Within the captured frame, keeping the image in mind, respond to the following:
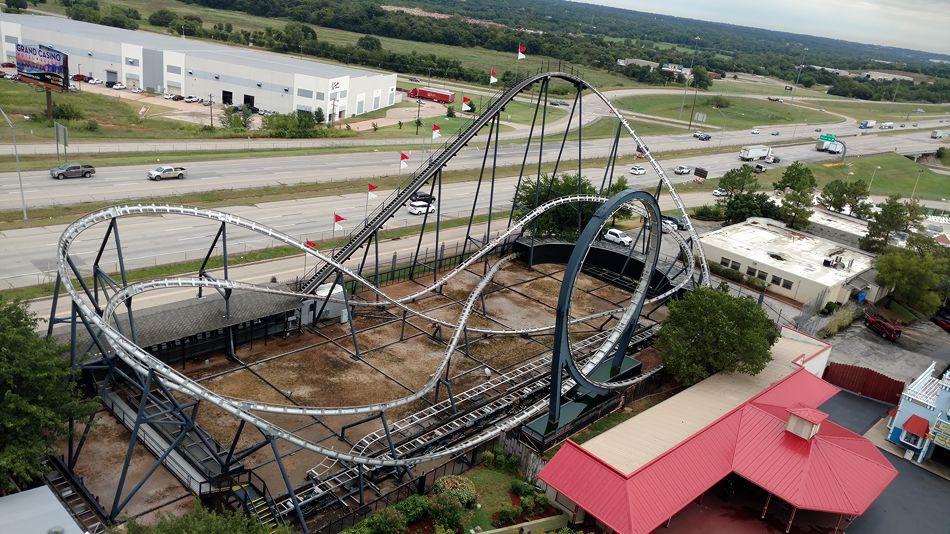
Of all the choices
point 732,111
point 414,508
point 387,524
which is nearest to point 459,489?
point 414,508

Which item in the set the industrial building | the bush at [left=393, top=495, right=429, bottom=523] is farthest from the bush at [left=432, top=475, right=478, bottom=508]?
the industrial building

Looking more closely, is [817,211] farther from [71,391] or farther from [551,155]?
[71,391]

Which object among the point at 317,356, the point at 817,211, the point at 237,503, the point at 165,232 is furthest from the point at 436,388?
the point at 817,211

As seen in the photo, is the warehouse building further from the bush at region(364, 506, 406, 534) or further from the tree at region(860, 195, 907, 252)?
the bush at region(364, 506, 406, 534)

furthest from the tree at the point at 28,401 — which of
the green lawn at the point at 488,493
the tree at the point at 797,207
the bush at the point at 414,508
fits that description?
the tree at the point at 797,207

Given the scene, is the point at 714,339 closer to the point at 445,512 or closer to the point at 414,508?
the point at 445,512

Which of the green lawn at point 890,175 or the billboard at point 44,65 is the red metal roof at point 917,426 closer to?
the green lawn at point 890,175
